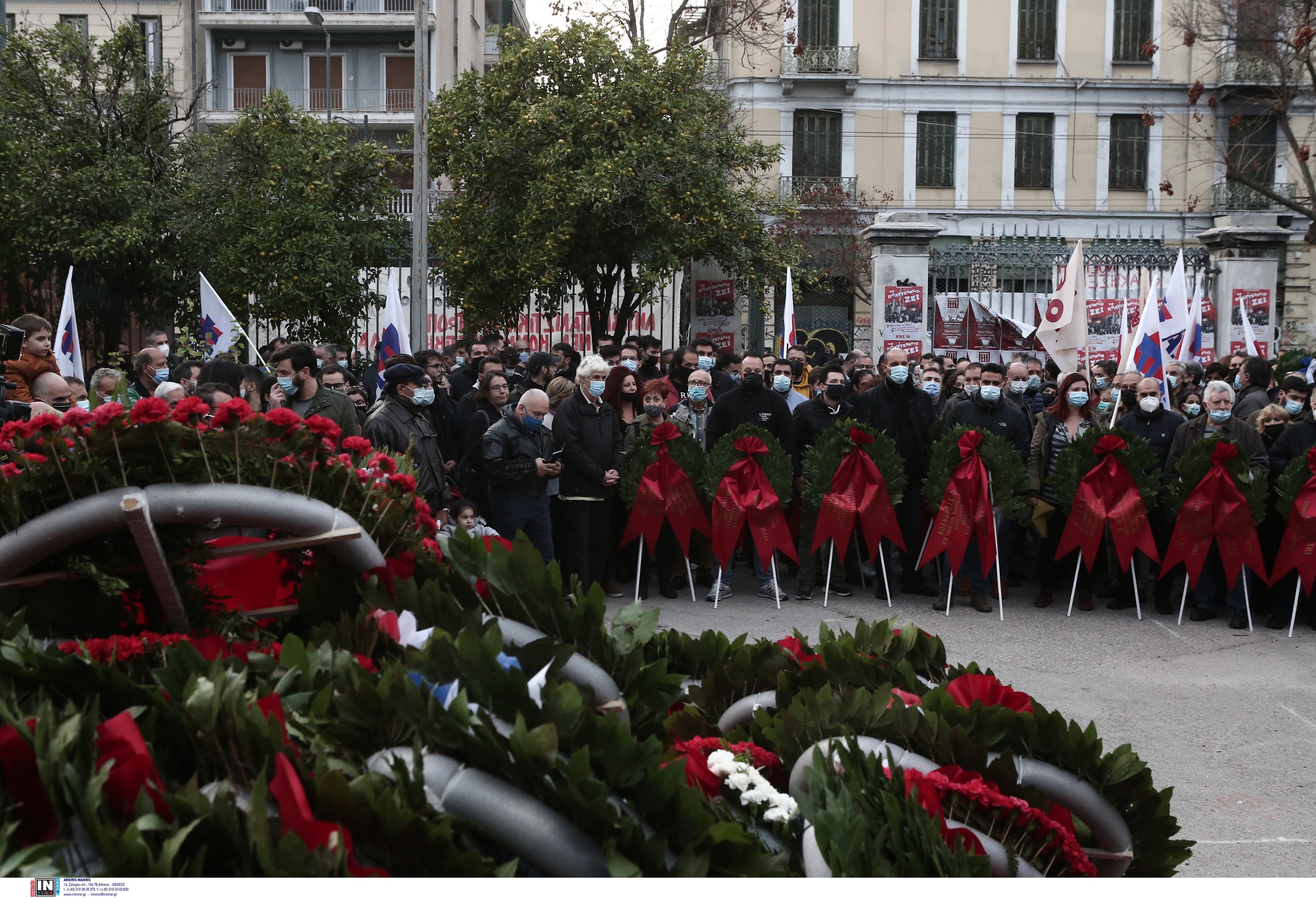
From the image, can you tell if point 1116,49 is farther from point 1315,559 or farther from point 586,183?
point 1315,559

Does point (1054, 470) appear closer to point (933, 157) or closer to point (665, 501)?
point (665, 501)

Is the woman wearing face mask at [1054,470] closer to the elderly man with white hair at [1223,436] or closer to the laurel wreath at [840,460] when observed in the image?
the elderly man with white hair at [1223,436]

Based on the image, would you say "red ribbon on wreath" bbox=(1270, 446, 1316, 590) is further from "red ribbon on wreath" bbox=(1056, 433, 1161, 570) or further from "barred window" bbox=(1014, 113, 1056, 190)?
"barred window" bbox=(1014, 113, 1056, 190)

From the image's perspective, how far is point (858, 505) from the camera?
10555 millimetres

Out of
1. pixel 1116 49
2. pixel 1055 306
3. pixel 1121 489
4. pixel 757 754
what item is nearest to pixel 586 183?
pixel 1055 306

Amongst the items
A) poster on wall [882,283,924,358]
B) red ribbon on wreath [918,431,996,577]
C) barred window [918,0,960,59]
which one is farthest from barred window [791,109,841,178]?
red ribbon on wreath [918,431,996,577]

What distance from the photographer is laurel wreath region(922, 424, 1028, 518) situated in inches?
405

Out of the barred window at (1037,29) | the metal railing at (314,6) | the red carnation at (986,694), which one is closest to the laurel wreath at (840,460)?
the red carnation at (986,694)

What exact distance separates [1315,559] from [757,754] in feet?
25.9

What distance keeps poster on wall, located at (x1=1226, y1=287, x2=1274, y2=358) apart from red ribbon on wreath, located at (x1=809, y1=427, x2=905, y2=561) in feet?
39.7

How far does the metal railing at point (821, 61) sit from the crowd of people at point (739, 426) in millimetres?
26215

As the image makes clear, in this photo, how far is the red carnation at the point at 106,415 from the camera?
3.16 metres

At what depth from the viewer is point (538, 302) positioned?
20.7 metres

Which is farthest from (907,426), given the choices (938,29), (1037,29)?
(1037,29)
